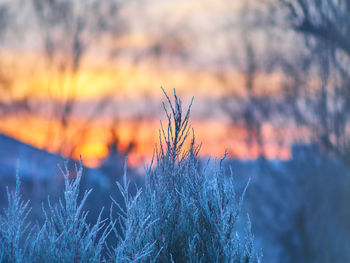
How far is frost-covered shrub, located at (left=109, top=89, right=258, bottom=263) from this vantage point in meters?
5.90

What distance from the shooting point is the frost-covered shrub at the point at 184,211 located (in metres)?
5.90

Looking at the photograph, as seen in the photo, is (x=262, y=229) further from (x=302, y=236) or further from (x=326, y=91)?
(x=326, y=91)

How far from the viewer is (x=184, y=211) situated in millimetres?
6145

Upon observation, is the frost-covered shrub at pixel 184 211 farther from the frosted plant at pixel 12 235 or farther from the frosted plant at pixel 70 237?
the frosted plant at pixel 12 235

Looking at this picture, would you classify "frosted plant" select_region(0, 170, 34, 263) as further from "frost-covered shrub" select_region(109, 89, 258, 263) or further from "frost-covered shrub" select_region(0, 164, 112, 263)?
"frost-covered shrub" select_region(109, 89, 258, 263)

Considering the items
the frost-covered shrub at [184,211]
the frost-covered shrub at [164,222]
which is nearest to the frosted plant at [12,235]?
the frost-covered shrub at [164,222]

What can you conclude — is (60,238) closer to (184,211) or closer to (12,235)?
(12,235)

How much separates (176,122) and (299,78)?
13.2 m

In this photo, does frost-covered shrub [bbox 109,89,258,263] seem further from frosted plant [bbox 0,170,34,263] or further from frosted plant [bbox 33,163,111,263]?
frosted plant [bbox 0,170,34,263]

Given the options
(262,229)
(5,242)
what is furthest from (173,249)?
(262,229)

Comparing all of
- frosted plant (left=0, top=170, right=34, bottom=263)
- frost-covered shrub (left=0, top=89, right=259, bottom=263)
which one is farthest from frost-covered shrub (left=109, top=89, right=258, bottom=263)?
frosted plant (left=0, top=170, right=34, bottom=263)

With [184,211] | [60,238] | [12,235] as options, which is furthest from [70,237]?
[184,211]

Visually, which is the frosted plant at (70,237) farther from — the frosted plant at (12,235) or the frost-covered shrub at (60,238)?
the frosted plant at (12,235)

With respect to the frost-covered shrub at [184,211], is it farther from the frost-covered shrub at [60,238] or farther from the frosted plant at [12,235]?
the frosted plant at [12,235]
